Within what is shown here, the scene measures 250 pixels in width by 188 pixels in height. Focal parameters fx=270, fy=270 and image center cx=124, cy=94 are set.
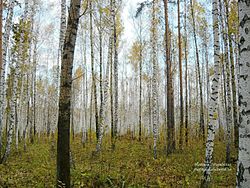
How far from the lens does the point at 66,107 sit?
17.6 ft

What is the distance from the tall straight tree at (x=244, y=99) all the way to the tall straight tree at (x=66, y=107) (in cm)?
349

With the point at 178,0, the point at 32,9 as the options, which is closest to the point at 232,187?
the point at 178,0

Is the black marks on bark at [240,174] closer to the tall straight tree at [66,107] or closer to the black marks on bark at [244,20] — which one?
the black marks on bark at [244,20]

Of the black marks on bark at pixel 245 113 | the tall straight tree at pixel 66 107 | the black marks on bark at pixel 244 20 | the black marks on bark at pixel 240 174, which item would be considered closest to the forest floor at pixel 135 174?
the tall straight tree at pixel 66 107

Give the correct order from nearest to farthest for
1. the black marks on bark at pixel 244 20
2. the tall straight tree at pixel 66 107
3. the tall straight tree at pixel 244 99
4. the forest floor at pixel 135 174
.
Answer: the tall straight tree at pixel 244 99 < the black marks on bark at pixel 244 20 < the tall straight tree at pixel 66 107 < the forest floor at pixel 135 174

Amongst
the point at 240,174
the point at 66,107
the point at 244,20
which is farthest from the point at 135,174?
the point at 244,20

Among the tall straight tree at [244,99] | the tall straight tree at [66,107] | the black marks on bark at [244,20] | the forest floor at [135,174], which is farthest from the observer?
the forest floor at [135,174]

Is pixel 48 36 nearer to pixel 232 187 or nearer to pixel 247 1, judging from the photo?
pixel 232 187

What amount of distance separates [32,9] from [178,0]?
9.46 meters

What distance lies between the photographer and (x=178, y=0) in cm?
1586

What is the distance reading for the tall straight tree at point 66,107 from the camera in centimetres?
521

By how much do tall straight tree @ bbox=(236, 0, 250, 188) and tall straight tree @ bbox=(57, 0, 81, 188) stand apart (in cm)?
349

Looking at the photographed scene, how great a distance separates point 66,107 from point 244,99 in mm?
3585

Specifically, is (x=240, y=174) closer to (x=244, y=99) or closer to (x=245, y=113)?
(x=245, y=113)
